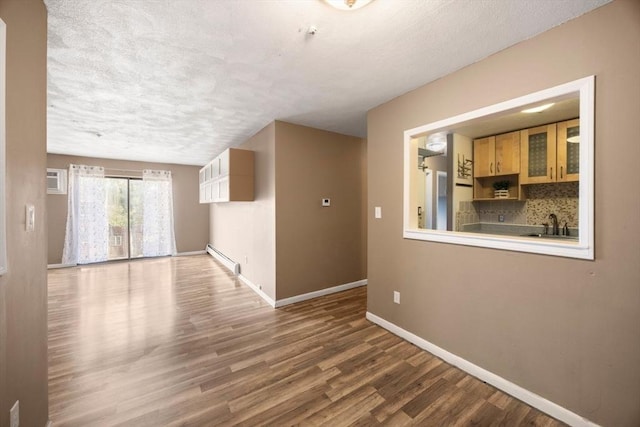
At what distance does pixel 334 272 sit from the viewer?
3.81 meters

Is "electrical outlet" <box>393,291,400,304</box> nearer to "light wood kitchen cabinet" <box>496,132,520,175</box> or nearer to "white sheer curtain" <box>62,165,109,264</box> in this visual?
"light wood kitchen cabinet" <box>496,132,520,175</box>

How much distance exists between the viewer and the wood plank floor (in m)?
1.56

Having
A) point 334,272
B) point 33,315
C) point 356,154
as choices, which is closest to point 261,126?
point 356,154

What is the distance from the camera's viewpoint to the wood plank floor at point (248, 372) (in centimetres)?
156

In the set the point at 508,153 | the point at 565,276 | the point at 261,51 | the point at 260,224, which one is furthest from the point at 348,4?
the point at 508,153

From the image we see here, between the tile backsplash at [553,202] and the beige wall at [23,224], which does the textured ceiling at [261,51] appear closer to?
the beige wall at [23,224]

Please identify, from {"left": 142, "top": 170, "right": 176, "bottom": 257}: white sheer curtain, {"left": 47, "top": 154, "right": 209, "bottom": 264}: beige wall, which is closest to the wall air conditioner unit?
{"left": 47, "top": 154, "right": 209, "bottom": 264}: beige wall

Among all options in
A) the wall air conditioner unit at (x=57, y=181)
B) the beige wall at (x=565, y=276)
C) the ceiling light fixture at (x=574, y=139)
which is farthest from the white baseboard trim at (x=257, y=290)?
the wall air conditioner unit at (x=57, y=181)

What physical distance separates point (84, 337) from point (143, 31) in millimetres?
2895

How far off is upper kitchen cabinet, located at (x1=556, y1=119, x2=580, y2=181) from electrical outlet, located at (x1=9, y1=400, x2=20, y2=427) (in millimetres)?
5081

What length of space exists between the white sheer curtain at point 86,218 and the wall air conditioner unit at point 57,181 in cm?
16

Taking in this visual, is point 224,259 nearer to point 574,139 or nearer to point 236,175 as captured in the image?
point 236,175

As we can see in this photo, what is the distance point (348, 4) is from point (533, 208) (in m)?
4.00

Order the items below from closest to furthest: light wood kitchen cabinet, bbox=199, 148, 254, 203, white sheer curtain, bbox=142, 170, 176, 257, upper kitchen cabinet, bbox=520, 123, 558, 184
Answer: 1. upper kitchen cabinet, bbox=520, 123, 558, 184
2. light wood kitchen cabinet, bbox=199, 148, 254, 203
3. white sheer curtain, bbox=142, 170, 176, 257
